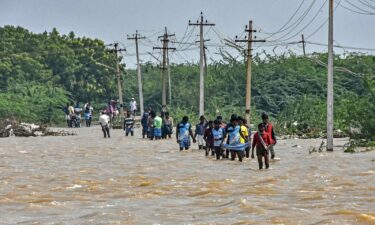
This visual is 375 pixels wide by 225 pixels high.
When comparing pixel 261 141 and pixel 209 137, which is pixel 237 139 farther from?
pixel 261 141

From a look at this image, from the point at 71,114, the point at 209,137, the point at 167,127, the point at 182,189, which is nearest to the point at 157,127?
the point at 167,127

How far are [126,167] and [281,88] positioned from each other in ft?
140

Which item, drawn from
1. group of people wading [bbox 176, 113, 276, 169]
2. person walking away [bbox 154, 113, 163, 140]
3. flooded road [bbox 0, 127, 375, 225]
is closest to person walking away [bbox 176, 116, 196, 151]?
flooded road [bbox 0, 127, 375, 225]

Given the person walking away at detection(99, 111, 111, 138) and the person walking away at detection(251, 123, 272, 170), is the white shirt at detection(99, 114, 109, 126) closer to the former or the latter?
the person walking away at detection(99, 111, 111, 138)

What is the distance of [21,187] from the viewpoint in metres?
18.9

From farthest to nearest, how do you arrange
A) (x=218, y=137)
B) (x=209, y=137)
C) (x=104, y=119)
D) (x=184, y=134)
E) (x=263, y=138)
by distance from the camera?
Answer: 1. (x=104, y=119)
2. (x=184, y=134)
3. (x=209, y=137)
4. (x=218, y=137)
5. (x=263, y=138)

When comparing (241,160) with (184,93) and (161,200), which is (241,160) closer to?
(161,200)

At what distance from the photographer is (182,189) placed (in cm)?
1802

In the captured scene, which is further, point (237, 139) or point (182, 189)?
point (237, 139)

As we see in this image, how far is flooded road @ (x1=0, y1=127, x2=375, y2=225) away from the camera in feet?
44.6

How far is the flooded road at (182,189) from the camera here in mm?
13594

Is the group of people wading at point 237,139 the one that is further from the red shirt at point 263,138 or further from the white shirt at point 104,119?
the white shirt at point 104,119

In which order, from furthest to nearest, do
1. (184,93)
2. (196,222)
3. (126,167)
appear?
(184,93), (126,167), (196,222)

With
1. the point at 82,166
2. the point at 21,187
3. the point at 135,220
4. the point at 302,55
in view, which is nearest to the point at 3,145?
the point at 82,166
